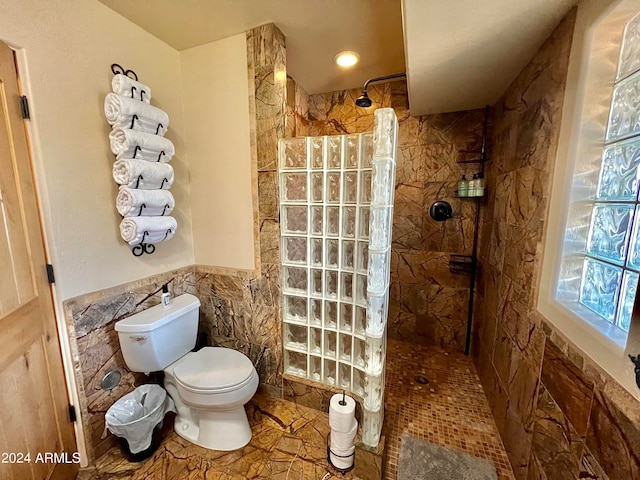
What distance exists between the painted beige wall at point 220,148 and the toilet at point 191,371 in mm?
491

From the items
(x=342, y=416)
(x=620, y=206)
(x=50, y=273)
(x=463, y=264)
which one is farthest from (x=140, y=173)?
(x=463, y=264)

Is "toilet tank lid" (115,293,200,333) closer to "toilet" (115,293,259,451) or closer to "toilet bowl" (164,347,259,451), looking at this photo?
"toilet" (115,293,259,451)

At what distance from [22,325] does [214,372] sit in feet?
2.85

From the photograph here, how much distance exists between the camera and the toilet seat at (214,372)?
54.2 inches

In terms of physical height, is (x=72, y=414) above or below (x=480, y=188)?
below

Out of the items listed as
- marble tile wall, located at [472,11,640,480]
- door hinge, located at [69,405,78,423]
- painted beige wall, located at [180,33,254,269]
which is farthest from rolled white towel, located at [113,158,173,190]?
marble tile wall, located at [472,11,640,480]

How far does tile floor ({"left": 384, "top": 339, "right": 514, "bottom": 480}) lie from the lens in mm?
1464

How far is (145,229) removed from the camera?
1480 mm

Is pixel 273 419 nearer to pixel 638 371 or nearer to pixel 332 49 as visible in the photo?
pixel 638 371

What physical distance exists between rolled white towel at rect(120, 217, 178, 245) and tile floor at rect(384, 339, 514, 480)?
6.09 feet

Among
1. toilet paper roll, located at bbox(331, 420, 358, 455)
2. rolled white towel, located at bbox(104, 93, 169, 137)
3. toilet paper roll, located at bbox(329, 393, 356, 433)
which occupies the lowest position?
toilet paper roll, located at bbox(331, 420, 358, 455)

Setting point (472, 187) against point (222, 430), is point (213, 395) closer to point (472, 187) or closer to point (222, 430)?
point (222, 430)

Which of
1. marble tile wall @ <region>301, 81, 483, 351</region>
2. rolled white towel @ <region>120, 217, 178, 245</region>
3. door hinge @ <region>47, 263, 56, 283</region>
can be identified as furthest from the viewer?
marble tile wall @ <region>301, 81, 483, 351</region>

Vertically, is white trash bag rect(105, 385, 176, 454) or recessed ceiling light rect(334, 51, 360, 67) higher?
recessed ceiling light rect(334, 51, 360, 67)
